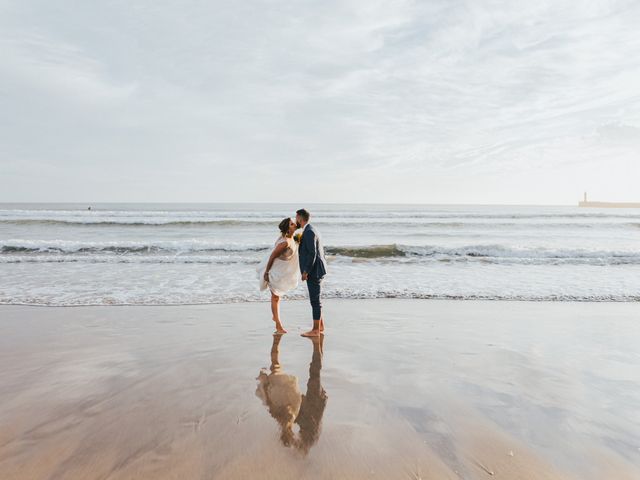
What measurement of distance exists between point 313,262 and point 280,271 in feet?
2.08

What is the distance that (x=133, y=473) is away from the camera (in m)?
2.65

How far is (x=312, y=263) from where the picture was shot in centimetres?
645

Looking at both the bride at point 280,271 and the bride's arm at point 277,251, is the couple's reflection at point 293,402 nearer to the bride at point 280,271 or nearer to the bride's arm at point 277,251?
the bride at point 280,271

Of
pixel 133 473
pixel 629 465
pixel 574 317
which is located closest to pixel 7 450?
pixel 133 473

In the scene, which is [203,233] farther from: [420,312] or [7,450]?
[7,450]

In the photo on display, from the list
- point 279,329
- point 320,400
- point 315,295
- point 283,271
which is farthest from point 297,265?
point 320,400

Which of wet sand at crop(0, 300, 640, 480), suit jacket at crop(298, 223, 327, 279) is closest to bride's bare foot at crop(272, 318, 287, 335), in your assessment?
wet sand at crop(0, 300, 640, 480)

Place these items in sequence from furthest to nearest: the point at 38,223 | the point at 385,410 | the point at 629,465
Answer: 1. the point at 38,223
2. the point at 385,410
3. the point at 629,465

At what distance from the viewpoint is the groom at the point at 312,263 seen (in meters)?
6.40

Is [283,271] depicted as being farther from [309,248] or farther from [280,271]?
[309,248]

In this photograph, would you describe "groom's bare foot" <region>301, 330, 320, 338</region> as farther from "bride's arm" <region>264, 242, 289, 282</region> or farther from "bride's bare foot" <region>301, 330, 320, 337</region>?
"bride's arm" <region>264, 242, 289, 282</region>

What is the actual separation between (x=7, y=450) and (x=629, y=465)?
4447 mm

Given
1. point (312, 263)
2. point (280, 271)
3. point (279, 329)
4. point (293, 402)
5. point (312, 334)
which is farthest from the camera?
point (280, 271)

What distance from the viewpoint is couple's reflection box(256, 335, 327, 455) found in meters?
3.19
